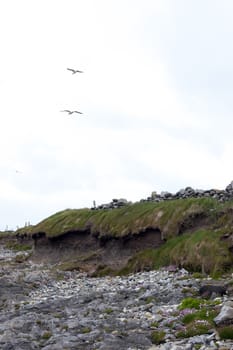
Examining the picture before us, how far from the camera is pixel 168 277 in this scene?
32.2 metres

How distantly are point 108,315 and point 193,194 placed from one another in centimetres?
2135

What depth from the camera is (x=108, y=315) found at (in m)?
23.8

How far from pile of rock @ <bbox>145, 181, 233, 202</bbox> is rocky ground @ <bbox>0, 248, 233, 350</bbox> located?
809 centimetres

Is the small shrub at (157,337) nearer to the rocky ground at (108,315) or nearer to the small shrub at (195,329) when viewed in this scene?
the rocky ground at (108,315)

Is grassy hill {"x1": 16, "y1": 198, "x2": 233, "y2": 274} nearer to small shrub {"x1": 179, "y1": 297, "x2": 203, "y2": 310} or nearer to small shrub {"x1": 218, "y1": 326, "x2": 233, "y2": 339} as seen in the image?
small shrub {"x1": 179, "y1": 297, "x2": 203, "y2": 310}

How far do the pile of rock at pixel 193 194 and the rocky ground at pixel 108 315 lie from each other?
8.09 m

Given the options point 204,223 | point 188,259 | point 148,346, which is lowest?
point 148,346

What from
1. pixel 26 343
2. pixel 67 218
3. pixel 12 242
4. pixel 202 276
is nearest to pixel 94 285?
pixel 202 276

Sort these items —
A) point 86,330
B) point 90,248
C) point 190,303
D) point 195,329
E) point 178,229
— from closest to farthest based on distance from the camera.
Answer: point 195,329 → point 86,330 → point 190,303 → point 178,229 → point 90,248

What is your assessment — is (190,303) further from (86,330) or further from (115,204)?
(115,204)

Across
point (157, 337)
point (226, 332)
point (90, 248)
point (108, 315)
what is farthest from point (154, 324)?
point (90, 248)

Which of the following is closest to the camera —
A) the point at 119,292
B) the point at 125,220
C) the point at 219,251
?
the point at 119,292

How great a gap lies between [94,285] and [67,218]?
964 inches

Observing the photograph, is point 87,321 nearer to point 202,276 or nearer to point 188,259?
point 202,276
